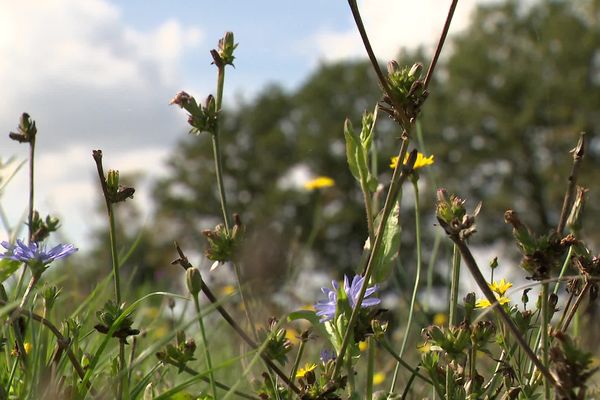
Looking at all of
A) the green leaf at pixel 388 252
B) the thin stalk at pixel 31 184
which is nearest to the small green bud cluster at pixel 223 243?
the green leaf at pixel 388 252

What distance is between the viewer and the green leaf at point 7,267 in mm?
1054

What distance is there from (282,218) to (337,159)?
212 cm

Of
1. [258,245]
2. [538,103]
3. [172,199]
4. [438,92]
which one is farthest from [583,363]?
[172,199]

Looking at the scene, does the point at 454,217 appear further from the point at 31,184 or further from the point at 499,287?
the point at 31,184

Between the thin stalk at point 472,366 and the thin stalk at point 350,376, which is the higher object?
the thin stalk at point 350,376

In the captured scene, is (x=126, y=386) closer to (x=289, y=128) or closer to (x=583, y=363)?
(x=583, y=363)

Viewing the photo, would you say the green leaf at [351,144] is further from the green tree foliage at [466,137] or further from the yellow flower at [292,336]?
the green tree foliage at [466,137]

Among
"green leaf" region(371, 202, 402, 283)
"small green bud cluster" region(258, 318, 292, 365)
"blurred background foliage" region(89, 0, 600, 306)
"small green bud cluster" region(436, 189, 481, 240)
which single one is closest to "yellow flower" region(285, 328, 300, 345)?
"small green bud cluster" region(258, 318, 292, 365)

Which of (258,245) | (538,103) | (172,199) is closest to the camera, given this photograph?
(258,245)

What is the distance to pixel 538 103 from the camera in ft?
60.1

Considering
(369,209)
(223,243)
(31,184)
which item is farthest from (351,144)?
(31,184)

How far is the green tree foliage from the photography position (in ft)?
59.8

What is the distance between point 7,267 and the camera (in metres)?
1.08

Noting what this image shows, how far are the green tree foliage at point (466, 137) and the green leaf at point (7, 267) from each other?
1541 centimetres
